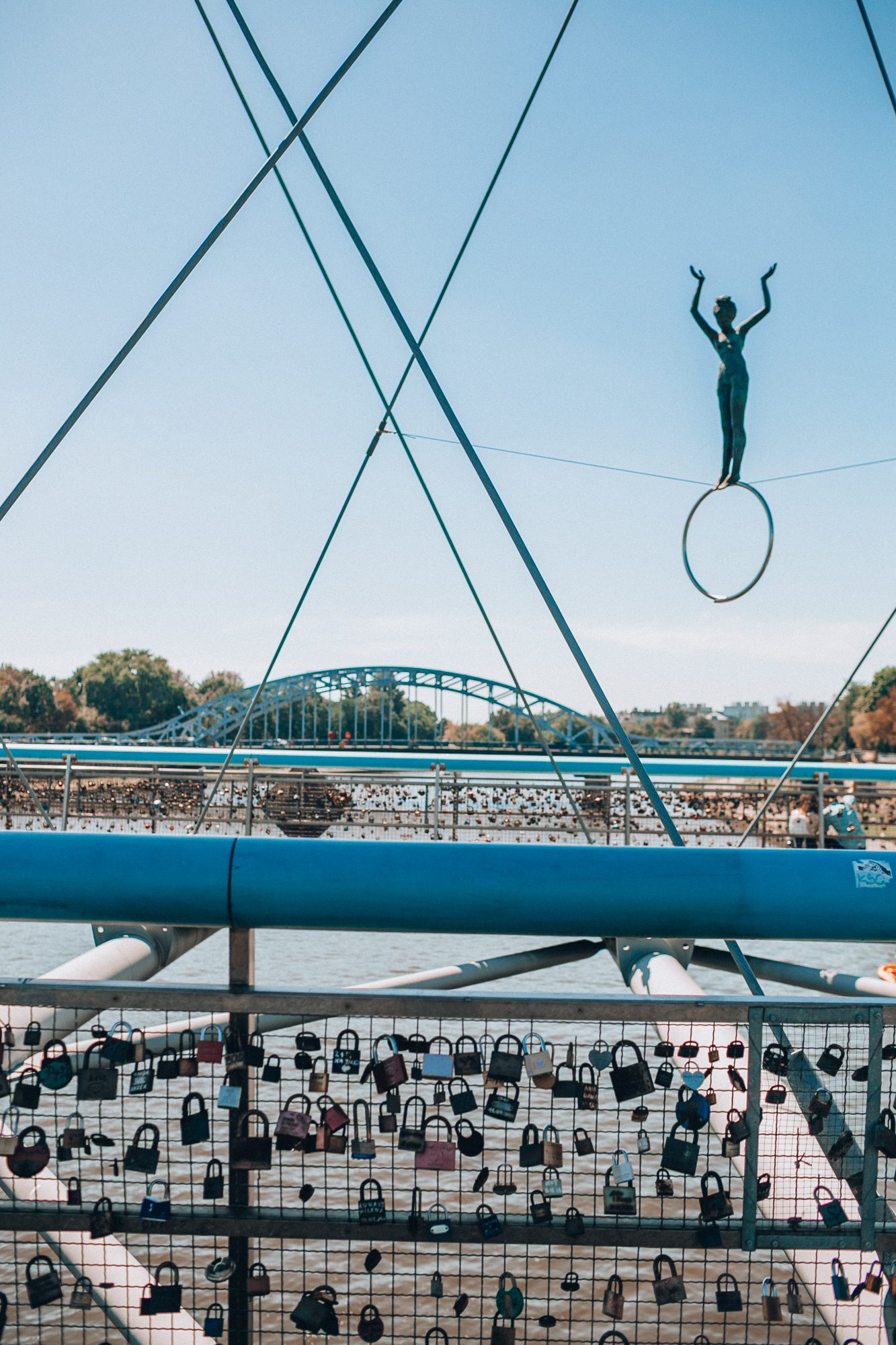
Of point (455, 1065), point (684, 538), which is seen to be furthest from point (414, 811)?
point (455, 1065)

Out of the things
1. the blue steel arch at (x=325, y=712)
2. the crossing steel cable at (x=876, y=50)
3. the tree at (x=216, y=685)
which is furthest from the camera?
the tree at (x=216, y=685)

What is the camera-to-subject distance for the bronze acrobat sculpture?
5.79 meters

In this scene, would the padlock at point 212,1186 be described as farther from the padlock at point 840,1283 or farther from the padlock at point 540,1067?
the padlock at point 840,1283

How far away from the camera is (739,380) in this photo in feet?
19.1

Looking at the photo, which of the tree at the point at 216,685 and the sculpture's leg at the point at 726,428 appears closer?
the sculpture's leg at the point at 726,428

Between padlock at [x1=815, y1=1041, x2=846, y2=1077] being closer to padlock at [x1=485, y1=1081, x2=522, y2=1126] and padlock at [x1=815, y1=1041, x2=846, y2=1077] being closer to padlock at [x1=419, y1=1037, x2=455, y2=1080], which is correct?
padlock at [x1=485, y1=1081, x2=522, y2=1126]

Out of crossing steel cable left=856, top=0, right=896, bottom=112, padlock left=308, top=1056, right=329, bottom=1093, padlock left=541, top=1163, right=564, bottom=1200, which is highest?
crossing steel cable left=856, top=0, right=896, bottom=112

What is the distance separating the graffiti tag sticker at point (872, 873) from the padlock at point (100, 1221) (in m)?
1.63

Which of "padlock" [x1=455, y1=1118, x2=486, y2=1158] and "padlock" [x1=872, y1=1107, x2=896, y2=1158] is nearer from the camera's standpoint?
"padlock" [x1=872, y1=1107, x2=896, y2=1158]

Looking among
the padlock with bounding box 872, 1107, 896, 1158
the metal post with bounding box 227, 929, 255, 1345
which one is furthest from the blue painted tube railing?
the padlock with bounding box 872, 1107, 896, 1158

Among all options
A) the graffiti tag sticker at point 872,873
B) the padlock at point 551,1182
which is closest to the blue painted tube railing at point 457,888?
the graffiti tag sticker at point 872,873

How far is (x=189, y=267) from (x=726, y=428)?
3432mm

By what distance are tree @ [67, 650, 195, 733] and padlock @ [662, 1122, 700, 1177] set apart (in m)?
87.3

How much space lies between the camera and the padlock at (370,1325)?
2293 mm
